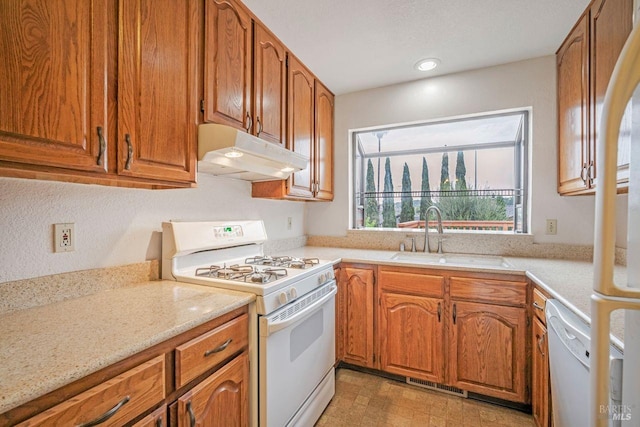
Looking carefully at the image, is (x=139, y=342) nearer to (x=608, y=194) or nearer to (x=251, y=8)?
(x=608, y=194)

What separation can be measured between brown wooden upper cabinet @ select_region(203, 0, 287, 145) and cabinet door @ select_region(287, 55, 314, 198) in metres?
0.09

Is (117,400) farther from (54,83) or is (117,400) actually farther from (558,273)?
(558,273)

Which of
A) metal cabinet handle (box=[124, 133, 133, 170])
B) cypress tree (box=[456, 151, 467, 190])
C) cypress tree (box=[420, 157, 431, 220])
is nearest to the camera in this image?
metal cabinet handle (box=[124, 133, 133, 170])

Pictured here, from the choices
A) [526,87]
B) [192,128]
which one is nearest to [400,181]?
[526,87]

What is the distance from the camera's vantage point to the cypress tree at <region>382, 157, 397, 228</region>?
2.77 m

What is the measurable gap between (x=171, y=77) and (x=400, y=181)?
83.0 inches

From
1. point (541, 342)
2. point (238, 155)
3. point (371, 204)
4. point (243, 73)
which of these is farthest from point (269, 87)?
point (541, 342)

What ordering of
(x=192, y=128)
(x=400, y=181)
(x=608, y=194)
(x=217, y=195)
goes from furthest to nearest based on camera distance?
(x=400, y=181)
(x=217, y=195)
(x=192, y=128)
(x=608, y=194)

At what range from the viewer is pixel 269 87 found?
1841 millimetres

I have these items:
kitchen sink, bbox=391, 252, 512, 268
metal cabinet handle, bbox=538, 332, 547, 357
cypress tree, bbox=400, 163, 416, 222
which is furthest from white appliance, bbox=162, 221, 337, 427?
Answer: cypress tree, bbox=400, 163, 416, 222

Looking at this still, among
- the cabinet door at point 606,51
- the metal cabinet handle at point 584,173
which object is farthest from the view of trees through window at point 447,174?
the cabinet door at point 606,51

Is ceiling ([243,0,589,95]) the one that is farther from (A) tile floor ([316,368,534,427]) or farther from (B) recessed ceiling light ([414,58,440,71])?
(A) tile floor ([316,368,534,427])

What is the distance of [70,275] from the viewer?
1.14 metres

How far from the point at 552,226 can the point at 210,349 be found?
237cm
